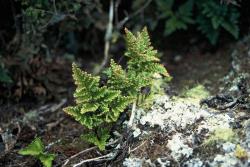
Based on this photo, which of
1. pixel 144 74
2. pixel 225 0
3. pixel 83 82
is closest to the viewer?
pixel 83 82

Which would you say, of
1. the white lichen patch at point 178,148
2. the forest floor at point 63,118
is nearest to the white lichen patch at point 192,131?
the white lichen patch at point 178,148

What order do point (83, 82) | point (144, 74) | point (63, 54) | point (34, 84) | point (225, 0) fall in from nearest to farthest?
point (83, 82)
point (144, 74)
point (225, 0)
point (34, 84)
point (63, 54)

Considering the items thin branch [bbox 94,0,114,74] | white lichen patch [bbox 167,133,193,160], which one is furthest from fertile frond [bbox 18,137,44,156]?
thin branch [bbox 94,0,114,74]

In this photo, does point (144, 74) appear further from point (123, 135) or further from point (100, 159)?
point (100, 159)

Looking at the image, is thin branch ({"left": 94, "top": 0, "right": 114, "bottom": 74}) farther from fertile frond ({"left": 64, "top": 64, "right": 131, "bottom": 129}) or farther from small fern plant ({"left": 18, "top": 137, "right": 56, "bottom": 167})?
small fern plant ({"left": 18, "top": 137, "right": 56, "bottom": 167})

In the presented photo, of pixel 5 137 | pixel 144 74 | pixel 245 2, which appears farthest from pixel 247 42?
pixel 5 137

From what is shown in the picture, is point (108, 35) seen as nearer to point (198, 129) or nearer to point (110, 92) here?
point (110, 92)
